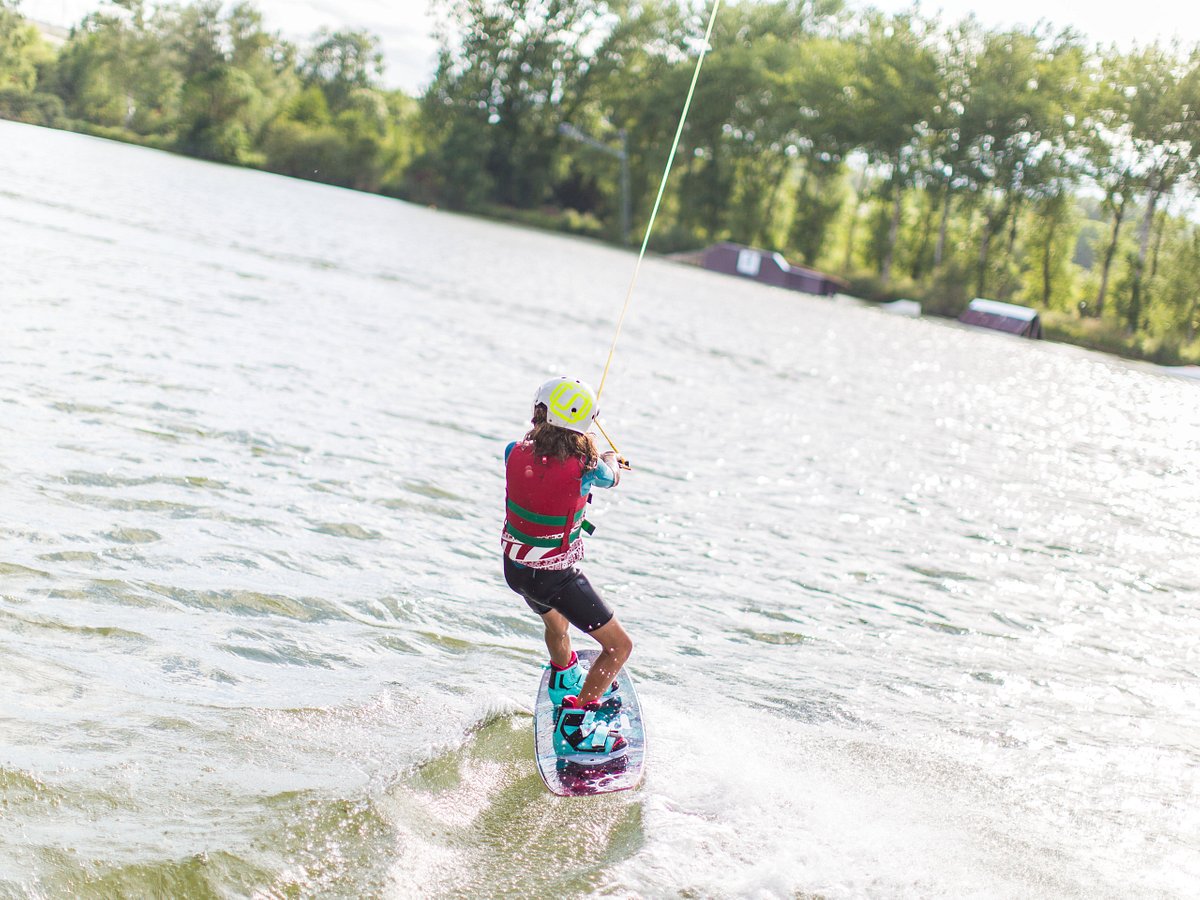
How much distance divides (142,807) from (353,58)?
161 m

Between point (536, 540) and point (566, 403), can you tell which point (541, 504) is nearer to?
point (536, 540)

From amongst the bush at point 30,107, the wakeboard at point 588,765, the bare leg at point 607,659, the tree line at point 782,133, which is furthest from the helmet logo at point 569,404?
the bush at point 30,107

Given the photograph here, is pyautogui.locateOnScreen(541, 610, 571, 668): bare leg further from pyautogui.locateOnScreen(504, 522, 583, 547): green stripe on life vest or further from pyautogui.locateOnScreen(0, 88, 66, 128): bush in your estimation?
pyautogui.locateOnScreen(0, 88, 66, 128): bush

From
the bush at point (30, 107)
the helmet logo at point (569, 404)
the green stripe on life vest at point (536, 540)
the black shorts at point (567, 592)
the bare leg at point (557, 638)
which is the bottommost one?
the bare leg at point (557, 638)

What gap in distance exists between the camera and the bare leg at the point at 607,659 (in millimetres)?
6230

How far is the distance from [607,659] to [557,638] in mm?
400

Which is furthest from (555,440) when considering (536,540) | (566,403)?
(536,540)

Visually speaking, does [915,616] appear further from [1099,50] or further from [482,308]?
[1099,50]

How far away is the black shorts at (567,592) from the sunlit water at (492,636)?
3.05 feet

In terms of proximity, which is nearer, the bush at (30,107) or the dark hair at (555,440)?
the dark hair at (555,440)

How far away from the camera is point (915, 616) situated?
34.7ft

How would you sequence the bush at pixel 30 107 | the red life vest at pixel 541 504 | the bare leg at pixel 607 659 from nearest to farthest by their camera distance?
the red life vest at pixel 541 504 → the bare leg at pixel 607 659 → the bush at pixel 30 107

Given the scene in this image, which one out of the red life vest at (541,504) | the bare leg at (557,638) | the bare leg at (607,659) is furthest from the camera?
the bare leg at (557,638)

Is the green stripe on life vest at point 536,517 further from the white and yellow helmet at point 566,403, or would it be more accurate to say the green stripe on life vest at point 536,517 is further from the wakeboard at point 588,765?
the wakeboard at point 588,765
